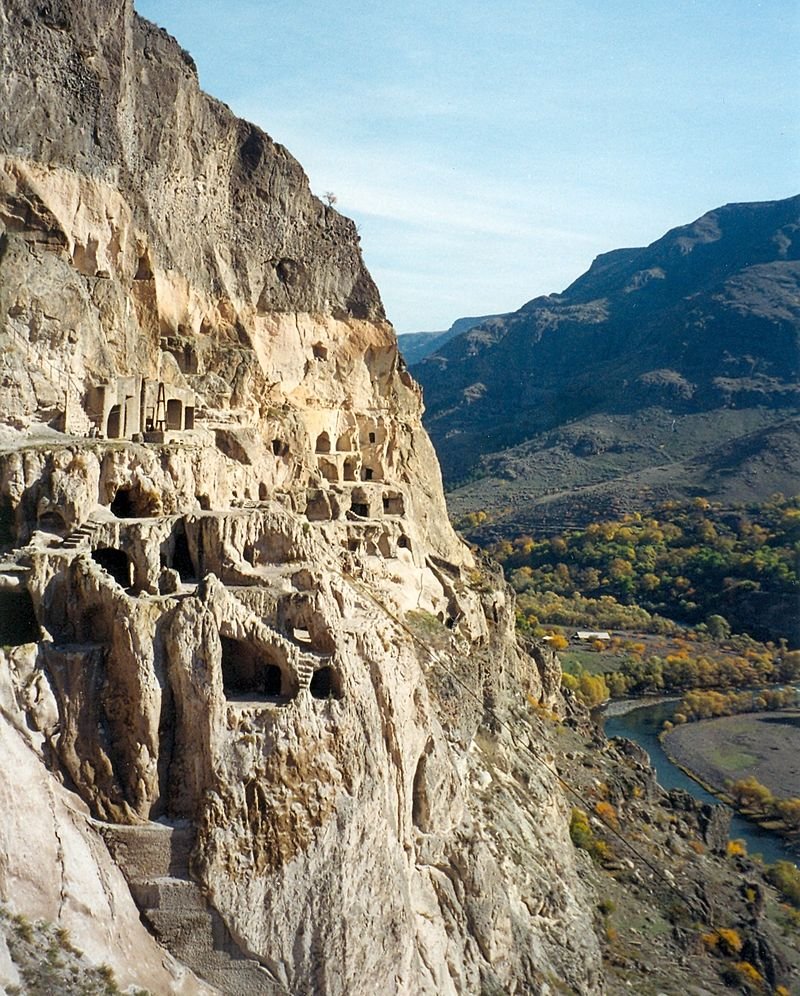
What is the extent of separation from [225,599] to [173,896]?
18.8 ft

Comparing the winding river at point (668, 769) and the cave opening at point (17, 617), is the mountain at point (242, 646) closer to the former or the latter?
the cave opening at point (17, 617)

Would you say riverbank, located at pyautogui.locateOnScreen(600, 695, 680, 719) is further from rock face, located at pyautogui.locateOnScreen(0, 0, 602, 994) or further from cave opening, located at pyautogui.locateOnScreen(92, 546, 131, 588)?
cave opening, located at pyautogui.locateOnScreen(92, 546, 131, 588)

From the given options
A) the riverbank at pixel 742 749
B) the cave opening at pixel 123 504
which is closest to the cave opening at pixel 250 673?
the cave opening at pixel 123 504

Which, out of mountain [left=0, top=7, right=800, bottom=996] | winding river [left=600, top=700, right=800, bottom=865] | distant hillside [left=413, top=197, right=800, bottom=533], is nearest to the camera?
mountain [left=0, top=7, right=800, bottom=996]

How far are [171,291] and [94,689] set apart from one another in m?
22.7

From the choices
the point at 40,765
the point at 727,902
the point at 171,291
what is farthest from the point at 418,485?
the point at 40,765

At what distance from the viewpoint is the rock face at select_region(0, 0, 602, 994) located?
2331 cm

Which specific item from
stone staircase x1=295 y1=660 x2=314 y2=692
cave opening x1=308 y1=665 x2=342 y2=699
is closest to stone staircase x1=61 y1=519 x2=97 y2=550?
stone staircase x1=295 y1=660 x2=314 y2=692

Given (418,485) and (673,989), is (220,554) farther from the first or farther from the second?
(418,485)

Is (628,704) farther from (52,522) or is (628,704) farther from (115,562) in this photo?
(52,522)

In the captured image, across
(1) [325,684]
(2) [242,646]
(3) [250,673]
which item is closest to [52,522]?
(2) [242,646]

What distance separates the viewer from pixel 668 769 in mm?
72312

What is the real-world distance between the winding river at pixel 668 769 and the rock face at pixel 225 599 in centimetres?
1870

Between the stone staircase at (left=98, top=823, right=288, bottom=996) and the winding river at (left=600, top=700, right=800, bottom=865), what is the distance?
137 ft
